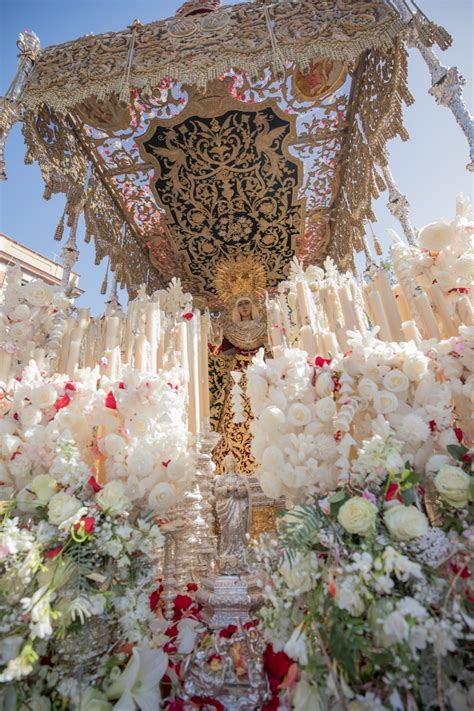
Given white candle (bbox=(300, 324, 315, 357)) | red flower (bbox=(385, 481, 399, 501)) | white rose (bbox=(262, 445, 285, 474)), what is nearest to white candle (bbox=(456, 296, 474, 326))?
white candle (bbox=(300, 324, 315, 357))

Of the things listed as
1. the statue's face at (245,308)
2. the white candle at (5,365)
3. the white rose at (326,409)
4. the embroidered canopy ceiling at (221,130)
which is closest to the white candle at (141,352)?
the white candle at (5,365)

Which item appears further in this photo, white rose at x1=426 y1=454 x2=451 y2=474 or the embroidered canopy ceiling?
the embroidered canopy ceiling

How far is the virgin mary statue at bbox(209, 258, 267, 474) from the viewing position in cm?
534

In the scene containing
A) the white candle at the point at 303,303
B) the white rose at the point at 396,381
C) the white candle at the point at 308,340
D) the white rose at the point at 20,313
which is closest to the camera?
the white rose at the point at 396,381

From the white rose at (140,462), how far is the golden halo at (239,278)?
13.9ft

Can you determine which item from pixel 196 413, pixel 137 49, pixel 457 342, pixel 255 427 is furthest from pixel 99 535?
pixel 137 49

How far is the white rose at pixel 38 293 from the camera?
2.28m

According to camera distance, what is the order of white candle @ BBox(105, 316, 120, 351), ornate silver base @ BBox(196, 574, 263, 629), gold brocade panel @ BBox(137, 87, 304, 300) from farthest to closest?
gold brocade panel @ BBox(137, 87, 304, 300) < white candle @ BBox(105, 316, 120, 351) < ornate silver base @ BBox(196, 574, 263, 629)

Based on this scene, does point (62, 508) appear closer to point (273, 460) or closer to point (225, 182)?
point (273, 460)

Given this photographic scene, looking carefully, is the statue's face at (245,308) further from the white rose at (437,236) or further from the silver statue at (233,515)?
the white rose at (437,236)

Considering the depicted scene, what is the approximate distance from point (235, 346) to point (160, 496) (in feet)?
14.0

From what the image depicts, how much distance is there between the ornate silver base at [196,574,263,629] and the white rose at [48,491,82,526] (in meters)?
1.13

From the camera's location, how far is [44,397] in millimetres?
1672

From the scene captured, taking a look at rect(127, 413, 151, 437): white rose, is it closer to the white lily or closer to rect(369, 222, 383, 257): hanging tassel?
the white lily
